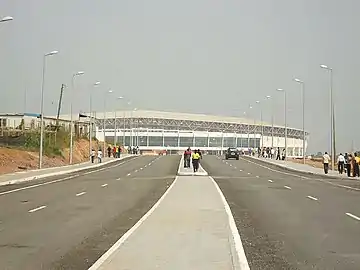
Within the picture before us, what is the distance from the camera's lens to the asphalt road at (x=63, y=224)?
39.6 feet

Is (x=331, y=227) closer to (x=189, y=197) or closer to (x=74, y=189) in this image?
(x=189, y=197)

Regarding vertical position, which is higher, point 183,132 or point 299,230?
point 183,132

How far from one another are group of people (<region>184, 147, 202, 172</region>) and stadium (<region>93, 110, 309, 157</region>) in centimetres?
10092

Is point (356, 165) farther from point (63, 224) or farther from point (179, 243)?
point (179, 243)

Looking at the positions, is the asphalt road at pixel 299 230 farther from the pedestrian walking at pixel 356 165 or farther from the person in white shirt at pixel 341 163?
the person in white shirt at pixel 341 163

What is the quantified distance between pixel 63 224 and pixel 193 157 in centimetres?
3304

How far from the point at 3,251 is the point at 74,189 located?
836 inches

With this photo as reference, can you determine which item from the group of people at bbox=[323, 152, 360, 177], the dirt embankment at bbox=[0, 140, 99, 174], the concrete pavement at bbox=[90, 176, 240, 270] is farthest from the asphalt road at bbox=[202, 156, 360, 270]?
the dirt embankment at bbox=[0, 140, 99, 174]

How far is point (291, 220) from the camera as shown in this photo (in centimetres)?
1906

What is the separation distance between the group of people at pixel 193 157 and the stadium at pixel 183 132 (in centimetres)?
10092

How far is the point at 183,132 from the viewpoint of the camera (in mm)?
171250

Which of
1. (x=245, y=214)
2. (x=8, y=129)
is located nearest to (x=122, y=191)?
(x=245, y=214)

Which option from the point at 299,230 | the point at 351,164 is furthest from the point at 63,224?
the point at 351,164

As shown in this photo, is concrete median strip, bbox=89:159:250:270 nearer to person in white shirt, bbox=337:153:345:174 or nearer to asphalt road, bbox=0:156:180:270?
asphalt road, bbox=0:156:180:270
